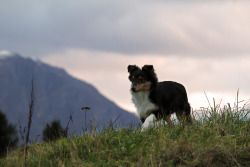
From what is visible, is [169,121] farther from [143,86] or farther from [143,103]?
[143,86]

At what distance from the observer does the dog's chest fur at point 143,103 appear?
9.48 m

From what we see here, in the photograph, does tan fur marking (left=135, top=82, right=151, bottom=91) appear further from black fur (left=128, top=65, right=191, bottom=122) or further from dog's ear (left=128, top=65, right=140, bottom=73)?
dog's ear (left=128, top=65, right=140, bottom=73)

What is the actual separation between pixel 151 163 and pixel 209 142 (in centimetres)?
143

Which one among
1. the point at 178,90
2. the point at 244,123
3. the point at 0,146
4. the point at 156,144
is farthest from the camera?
the point at 0,146

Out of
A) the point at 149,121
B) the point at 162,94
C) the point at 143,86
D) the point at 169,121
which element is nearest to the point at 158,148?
the point at 149,121

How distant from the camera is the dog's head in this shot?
935 cm

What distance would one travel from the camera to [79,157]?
6.79 meters

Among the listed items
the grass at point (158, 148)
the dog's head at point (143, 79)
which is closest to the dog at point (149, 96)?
the dog's head at point (143, 79)

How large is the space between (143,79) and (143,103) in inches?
24.9

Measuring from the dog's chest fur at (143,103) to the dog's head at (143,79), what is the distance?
8.2 inches

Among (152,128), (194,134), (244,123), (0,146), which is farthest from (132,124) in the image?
(0,146)

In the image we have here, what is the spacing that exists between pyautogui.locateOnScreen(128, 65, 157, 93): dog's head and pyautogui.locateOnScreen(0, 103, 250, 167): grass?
4.74 ft

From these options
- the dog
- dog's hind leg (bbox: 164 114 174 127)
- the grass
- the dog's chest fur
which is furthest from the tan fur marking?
the grass

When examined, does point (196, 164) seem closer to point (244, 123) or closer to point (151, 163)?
point (151, 163)
